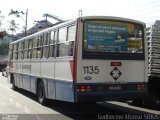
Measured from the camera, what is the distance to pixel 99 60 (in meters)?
10.7

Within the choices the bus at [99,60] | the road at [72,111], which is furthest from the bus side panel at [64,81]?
the road at [72,111]

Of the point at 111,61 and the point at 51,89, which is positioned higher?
the point at 111,61

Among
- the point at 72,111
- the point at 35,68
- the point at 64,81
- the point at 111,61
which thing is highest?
the point at 111,61

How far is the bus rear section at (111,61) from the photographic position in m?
10.5

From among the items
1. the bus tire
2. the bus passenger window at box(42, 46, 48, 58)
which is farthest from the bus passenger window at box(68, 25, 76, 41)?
the bus tire

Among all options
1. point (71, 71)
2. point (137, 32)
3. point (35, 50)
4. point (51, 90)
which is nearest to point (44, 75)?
point (51, 90)

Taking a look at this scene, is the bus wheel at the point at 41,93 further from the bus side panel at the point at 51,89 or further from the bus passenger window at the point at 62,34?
the bus passenger window at the point at 62,34

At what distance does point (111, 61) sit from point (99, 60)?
41cm

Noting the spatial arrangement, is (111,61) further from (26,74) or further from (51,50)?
(26,74)

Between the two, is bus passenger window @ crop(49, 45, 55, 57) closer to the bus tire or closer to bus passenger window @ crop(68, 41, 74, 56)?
the bus tire

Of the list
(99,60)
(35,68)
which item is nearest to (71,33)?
(99,60)

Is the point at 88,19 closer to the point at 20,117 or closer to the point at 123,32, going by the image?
the point at 123,32

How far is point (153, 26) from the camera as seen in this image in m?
13.1

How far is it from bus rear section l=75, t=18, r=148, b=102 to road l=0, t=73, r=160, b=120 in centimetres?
82
